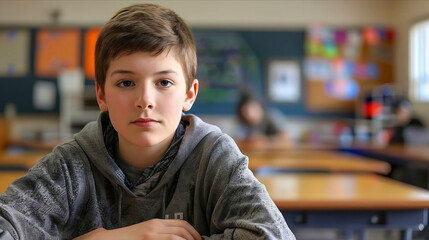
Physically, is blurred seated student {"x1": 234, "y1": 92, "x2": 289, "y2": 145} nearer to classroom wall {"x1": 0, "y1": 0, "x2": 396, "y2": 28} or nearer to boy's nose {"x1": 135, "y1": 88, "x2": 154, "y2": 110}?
classroom wall {"x1": 0, "y1": 0, "x2": 396, "y2": 28}

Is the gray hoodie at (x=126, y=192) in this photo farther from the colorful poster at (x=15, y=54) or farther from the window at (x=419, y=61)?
the colorful poster at (x=15, y=54)

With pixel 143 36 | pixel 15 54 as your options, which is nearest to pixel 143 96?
pixel 143 36

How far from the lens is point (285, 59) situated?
662 centimetres

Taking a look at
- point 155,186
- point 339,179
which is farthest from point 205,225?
point 339,179

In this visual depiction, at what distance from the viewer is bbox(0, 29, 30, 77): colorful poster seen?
642 cm

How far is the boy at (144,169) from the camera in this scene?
853 mm

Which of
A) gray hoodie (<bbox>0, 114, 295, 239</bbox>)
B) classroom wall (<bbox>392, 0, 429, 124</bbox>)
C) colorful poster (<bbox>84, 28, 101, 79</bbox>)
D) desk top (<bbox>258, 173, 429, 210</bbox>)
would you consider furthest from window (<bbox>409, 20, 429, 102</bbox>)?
gray hoodie (<bbox>0, 114, 295, 239</bbox>)

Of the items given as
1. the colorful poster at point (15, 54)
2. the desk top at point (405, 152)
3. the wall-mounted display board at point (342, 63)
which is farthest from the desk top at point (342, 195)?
the colorful poster at point (15, 54)

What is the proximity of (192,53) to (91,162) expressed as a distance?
1.07 ft

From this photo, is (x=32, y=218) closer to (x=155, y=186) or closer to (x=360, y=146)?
(x=155, y=186)

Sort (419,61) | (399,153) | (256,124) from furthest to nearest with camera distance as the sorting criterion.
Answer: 1. (419,61)
2. (256,124)
3. (399,153)

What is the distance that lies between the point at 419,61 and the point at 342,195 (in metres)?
5.09

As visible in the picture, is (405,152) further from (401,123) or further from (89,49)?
(89,49)

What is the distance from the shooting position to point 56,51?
648 centimetres
